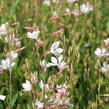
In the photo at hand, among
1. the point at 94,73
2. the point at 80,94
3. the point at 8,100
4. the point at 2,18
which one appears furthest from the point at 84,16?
the point at 8,100

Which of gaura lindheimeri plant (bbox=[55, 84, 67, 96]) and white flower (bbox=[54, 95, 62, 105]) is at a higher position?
gaura lindheimeri plant (bbox=[55, 84, 67, 96])

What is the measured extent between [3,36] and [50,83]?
123cm

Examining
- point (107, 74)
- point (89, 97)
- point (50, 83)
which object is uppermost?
point (50, 83)

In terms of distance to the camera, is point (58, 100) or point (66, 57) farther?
point (66, 57)

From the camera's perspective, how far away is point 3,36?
2615 millimetres

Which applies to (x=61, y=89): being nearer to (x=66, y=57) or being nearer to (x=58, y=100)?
(x=58, y=100)

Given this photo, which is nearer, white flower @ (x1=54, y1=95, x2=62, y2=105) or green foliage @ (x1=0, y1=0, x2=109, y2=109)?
white flower @ (x1=54, y1=95, x2=62, y2=105)

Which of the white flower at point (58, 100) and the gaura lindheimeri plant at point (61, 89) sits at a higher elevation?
the gaura lindheimeri plant at point (61, 89)

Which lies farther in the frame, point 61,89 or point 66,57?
point 66,57

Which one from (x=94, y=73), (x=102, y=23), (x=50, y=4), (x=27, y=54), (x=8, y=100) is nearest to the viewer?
(x=8, y=100)

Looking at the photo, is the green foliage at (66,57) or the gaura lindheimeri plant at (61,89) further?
the green foliage at (66,57)

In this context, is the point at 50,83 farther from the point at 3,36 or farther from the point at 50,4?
the point at 50,4

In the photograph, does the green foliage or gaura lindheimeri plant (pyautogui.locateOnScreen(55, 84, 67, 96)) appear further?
the green foliage

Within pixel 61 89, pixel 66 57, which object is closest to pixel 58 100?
pixel 61 89
